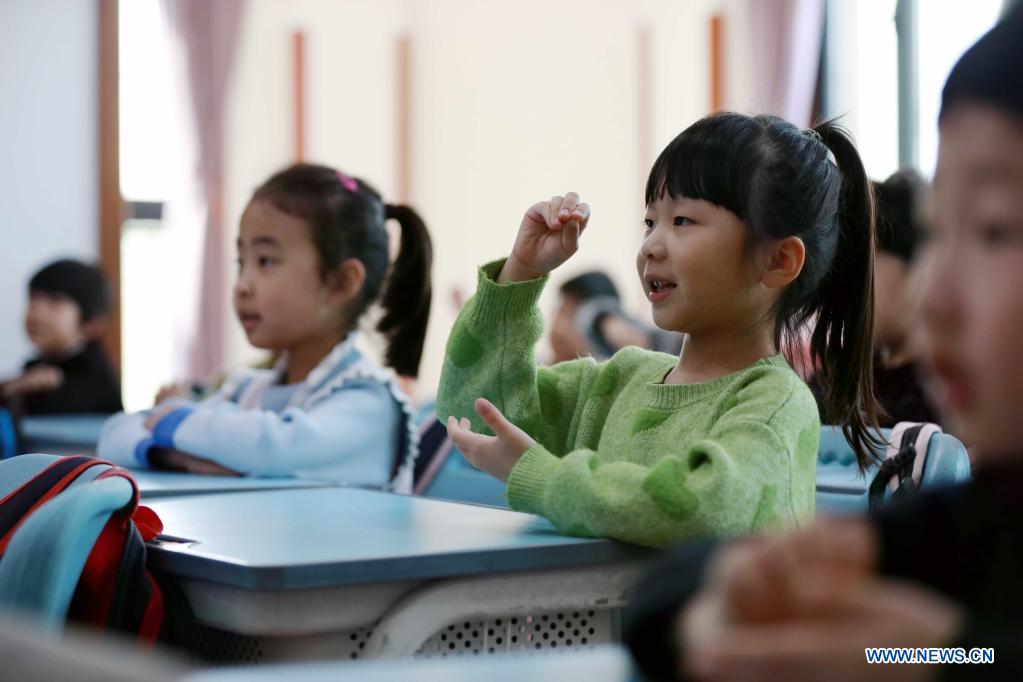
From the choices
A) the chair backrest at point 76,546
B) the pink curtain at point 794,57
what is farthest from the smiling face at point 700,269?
the pink curtain at point 794,57

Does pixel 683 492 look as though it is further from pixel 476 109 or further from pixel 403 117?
pixel 403 117

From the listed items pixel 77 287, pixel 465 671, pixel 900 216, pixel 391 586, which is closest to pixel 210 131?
pixel 77 287

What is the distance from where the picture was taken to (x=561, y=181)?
6.40 metres

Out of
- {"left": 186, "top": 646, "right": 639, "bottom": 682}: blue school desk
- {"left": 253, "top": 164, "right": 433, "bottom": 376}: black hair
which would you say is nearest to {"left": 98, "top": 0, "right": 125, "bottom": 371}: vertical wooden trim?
{"left": 253, "top": 164, "right": 433, "bottom": 376}: black hair

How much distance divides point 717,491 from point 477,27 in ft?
19.1

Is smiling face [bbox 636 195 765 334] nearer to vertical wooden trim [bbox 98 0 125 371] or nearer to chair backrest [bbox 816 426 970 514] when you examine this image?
chair backrest [bbox 816 426 970 514]

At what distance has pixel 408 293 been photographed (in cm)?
255

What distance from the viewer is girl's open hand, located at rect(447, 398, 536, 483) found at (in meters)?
1.35

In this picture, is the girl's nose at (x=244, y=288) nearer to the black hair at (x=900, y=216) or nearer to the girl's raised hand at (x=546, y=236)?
the girl's raised hand at (x=546, y=236)

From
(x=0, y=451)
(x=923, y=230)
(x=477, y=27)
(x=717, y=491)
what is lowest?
(x=0, y=451)

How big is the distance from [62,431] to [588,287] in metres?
2.03

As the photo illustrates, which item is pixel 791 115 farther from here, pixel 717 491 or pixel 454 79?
pixel 717 491

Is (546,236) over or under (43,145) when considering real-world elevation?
under

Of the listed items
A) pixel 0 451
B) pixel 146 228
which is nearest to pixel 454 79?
pixel 146 228
